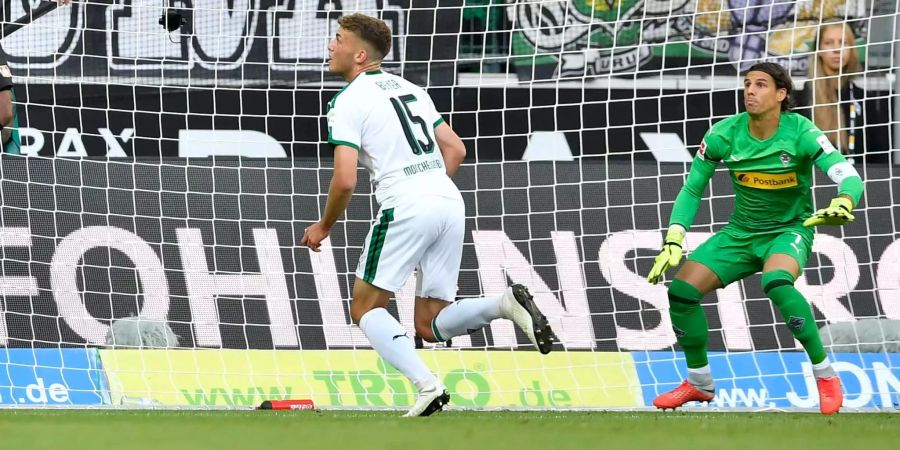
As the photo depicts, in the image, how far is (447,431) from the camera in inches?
184

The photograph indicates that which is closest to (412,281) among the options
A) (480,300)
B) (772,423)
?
(480,300)

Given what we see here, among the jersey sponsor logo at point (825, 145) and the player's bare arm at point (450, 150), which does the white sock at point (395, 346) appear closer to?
the player's bare arm at point (450, 150)

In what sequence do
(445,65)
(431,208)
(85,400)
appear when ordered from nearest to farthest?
(431,208), (85,400), (445,65)

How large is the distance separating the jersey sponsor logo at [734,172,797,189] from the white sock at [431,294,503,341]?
1376 mm

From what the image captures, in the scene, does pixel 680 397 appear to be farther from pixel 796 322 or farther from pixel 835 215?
pixel 835 215

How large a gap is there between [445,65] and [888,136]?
2680mm

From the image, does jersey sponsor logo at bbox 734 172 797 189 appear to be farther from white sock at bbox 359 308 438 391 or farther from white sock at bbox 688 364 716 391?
white sock at bbox 359 308 438 391

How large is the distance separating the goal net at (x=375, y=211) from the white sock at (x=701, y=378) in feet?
4.42

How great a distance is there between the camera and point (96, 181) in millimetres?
→ 8289

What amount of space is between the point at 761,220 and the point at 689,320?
0.55 meters

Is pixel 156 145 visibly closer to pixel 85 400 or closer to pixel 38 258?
pixel 38 258

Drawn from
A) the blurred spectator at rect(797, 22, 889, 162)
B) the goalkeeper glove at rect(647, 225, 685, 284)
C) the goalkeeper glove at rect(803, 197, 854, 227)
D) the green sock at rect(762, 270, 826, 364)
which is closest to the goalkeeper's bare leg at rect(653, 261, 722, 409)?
the goalkeeper glove at rect(647, 225, 685, 284)

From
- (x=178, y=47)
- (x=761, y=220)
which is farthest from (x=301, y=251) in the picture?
(x=761, y=220)

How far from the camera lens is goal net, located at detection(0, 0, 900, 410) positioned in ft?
25.8
